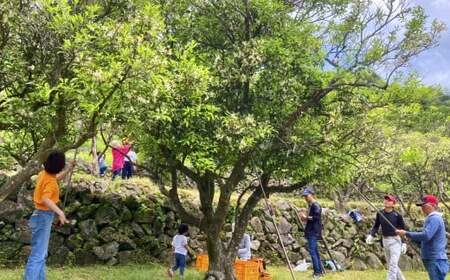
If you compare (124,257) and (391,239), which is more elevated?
(391,239)

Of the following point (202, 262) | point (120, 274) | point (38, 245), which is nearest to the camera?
point (38, 245)

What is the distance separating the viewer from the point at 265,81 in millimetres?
9320

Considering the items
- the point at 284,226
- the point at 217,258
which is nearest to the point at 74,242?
the point at 217,258

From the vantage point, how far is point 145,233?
544 inches

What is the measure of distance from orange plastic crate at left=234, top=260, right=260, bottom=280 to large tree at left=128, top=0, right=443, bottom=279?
3.51 ft

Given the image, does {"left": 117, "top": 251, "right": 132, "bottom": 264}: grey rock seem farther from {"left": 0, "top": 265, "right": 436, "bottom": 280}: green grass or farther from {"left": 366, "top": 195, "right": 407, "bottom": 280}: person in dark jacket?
{"left": 366, "top": 195, "right": 407, "bottom": 280}: person in dark jacket

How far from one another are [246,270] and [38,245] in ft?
19.2

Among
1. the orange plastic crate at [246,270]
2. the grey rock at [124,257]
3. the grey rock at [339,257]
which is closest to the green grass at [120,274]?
the grey rock at [124,257]

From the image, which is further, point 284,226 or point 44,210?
point 284,226

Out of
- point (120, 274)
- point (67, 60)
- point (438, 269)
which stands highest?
point (67, 60)

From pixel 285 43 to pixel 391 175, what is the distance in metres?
12.9

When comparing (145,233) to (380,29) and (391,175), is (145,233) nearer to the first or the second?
(380,29)

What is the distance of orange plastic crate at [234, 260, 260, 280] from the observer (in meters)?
11.0

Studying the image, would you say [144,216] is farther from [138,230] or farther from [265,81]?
[265,81]
